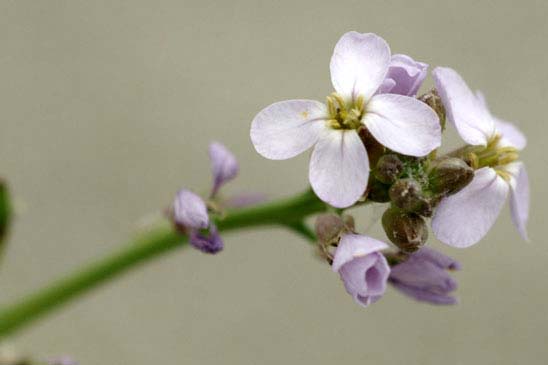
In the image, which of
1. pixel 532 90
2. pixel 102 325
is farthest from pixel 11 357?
pixel 532 90

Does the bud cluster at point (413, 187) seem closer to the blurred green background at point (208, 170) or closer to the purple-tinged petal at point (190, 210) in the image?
the purple-tinged petal at point (190, 210)

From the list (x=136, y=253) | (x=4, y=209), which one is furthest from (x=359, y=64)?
(x=4, y=209)

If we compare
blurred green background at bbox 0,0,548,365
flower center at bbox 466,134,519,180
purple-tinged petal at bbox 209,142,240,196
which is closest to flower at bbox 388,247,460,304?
flower center at bbox 466,134,519,180

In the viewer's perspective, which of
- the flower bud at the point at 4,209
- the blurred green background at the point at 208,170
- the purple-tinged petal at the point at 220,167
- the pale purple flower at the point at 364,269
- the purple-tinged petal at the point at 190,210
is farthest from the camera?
the blurred green background at the point at 208,170

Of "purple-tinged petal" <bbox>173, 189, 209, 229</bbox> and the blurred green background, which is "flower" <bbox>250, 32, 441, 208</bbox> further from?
the blurred green background

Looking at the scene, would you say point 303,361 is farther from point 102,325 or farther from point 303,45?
point 303,45

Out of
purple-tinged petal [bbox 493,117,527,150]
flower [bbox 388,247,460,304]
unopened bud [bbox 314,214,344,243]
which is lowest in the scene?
flower [bbox 388,247,460,304]

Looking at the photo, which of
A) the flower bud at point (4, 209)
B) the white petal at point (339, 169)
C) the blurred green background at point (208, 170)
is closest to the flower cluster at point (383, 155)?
the white petal at point (339, 169)

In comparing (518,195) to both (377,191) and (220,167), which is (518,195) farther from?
(220,167)
